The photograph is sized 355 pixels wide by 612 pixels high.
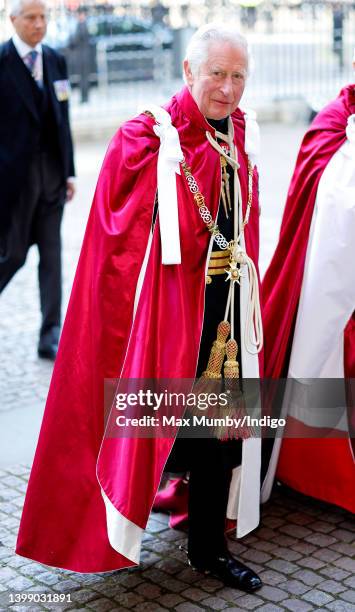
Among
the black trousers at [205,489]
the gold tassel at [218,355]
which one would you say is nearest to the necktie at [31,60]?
the gold tassel at [218,355]

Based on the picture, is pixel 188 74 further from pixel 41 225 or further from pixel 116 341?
pixel 41 225

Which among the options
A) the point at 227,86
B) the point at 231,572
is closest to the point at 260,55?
the point at 227,86

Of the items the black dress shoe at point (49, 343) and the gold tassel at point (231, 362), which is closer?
the gold tassel at point (231, 362)

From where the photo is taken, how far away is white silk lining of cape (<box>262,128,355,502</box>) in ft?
12.4

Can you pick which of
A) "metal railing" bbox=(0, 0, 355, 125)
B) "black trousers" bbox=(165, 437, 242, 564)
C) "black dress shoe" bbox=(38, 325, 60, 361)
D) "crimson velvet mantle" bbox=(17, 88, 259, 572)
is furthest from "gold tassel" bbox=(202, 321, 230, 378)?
"metal railing" bbox=(0, 0, 355, 125)

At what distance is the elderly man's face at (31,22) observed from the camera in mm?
5449

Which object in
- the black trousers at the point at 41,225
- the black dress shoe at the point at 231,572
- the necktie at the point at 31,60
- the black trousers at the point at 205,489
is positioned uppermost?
the necktie at the point at 31,60

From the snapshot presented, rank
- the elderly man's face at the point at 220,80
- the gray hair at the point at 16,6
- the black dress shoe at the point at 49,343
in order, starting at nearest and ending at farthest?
the elderly man's face at the point at 220,80
the gray hair at the point at 16,6
the black dress shoe at the point at 49,343

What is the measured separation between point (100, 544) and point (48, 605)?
0.27 meters

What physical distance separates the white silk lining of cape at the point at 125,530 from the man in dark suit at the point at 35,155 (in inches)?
95.6

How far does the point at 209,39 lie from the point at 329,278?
3.38 ft

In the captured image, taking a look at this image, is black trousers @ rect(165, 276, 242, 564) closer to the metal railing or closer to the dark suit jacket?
the dark suit jacket

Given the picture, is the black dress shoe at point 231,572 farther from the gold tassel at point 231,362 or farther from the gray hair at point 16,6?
the gray hair at point 16,6

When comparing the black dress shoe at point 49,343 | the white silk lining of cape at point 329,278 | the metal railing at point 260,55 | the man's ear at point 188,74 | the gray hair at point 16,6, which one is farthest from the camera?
the metal railing at point 260,55
